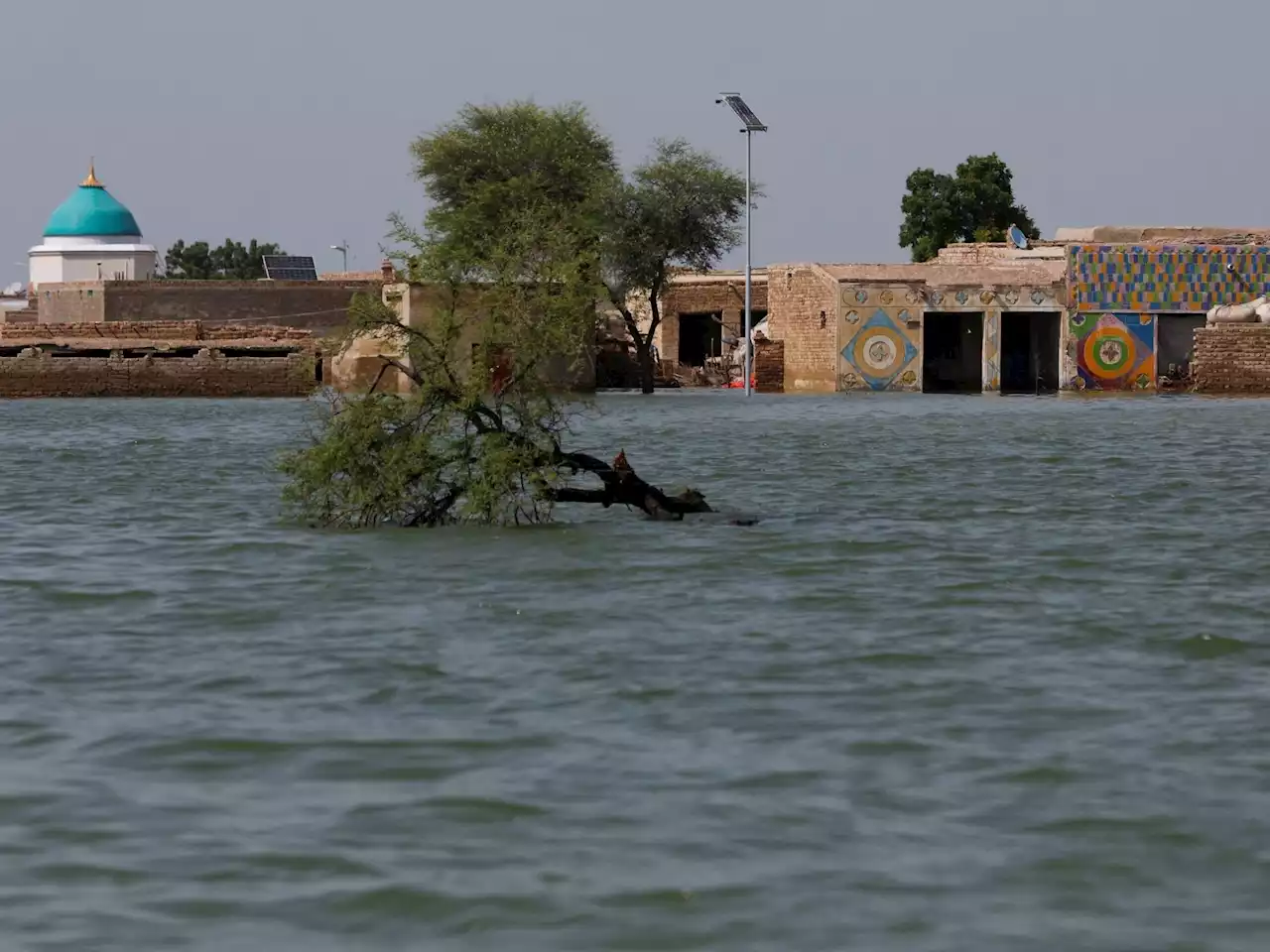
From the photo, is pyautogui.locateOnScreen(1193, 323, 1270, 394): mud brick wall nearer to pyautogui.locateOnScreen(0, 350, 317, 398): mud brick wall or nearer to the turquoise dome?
pyautogui.locateOnScreen(0, 350, 317, 398): mud brick wall

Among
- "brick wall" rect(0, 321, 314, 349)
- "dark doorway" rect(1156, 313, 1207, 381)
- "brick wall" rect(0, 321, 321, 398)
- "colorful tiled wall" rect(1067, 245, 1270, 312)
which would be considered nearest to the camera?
"colorful tiled wall" rect(1067, 245, 1270, 312)

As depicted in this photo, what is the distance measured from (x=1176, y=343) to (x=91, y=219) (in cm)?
3683

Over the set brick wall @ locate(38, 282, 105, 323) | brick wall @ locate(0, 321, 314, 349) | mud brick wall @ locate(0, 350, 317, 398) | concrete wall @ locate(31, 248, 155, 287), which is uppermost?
concrete wall @ locate(31, 248, 155, 287)

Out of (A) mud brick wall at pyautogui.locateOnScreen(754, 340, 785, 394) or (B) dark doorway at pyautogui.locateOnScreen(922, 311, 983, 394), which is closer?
(B) dark doorway at pyautogui.locateOnScreen(922, 311, 983, 394)

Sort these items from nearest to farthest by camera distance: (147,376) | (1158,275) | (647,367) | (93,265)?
(1158,275) → (147,376) → (647,367) → (93,265)

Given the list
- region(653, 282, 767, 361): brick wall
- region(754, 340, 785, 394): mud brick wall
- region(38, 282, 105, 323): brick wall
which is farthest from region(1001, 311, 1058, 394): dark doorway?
region(38, 282, 105, 323): brick wall

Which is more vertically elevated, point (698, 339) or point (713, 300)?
point (713, 300)

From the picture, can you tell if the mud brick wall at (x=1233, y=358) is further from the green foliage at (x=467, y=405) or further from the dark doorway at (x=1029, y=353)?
the green foliage at (x=467, y=405)

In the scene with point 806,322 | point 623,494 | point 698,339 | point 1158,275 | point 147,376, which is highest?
point 1158,275

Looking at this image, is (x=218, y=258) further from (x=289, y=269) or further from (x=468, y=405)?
(x=468, y=405)

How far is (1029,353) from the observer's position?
56.9 meters

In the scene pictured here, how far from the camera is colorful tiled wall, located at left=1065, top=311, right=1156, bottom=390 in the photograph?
54531mm

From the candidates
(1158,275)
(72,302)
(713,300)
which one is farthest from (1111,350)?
(72,302)

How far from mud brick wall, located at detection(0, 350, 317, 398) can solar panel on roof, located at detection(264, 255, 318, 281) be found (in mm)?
15956
